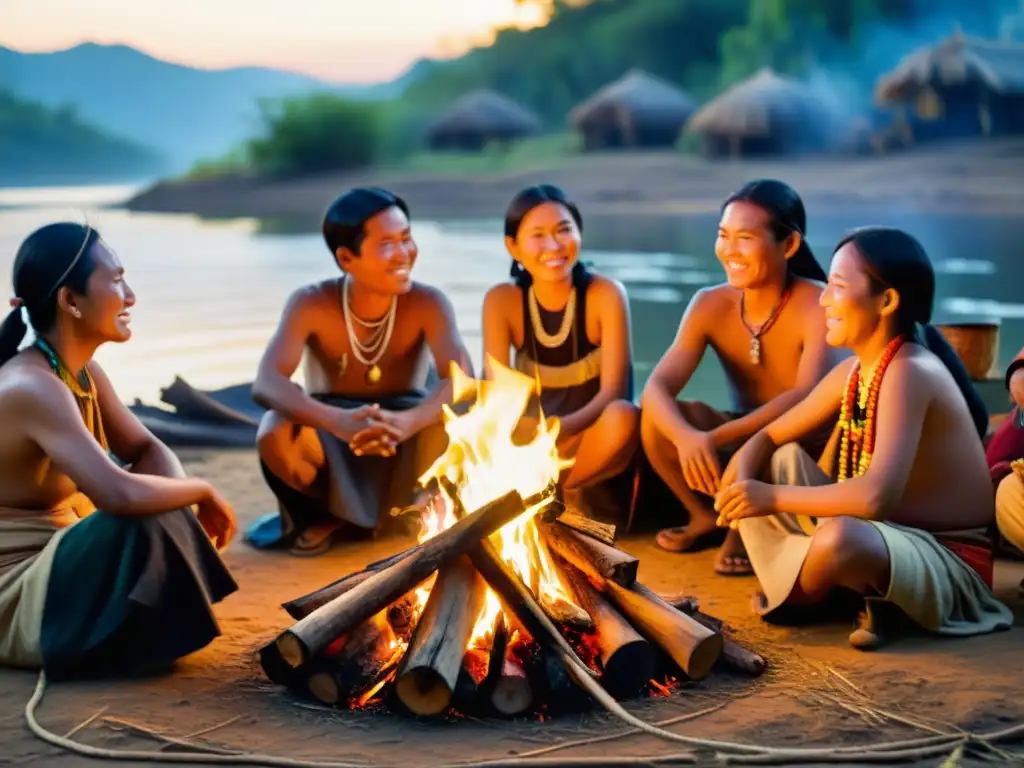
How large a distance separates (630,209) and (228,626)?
A: 22938mm

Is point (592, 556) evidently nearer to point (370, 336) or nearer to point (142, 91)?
point (370, 336)

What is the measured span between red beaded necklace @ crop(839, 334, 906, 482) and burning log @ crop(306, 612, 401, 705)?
1.61 meters

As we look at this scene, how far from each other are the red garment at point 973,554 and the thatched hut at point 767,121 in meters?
25.2

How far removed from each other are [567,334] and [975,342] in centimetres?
308

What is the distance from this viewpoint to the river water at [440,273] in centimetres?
1133

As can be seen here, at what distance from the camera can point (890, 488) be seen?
4.00m

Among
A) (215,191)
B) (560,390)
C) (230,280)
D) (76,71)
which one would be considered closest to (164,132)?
(76,71)

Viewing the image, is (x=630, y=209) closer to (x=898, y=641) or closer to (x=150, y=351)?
(x=150, y=351)

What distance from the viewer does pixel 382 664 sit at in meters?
3.70

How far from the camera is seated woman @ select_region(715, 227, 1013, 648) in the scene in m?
4.00

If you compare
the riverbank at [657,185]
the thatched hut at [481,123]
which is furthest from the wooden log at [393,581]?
the thatched hut at [481,123]

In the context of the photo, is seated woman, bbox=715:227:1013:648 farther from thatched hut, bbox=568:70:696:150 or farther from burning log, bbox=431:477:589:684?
thatched hut, bbox=568:70:696:150

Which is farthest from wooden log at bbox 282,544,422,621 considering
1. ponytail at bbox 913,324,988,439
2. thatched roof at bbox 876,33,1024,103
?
thatched roof at bbox 876,33,1024,103

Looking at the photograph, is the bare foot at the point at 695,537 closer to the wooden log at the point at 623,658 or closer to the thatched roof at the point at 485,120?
the wooden log at the point at 623,658
